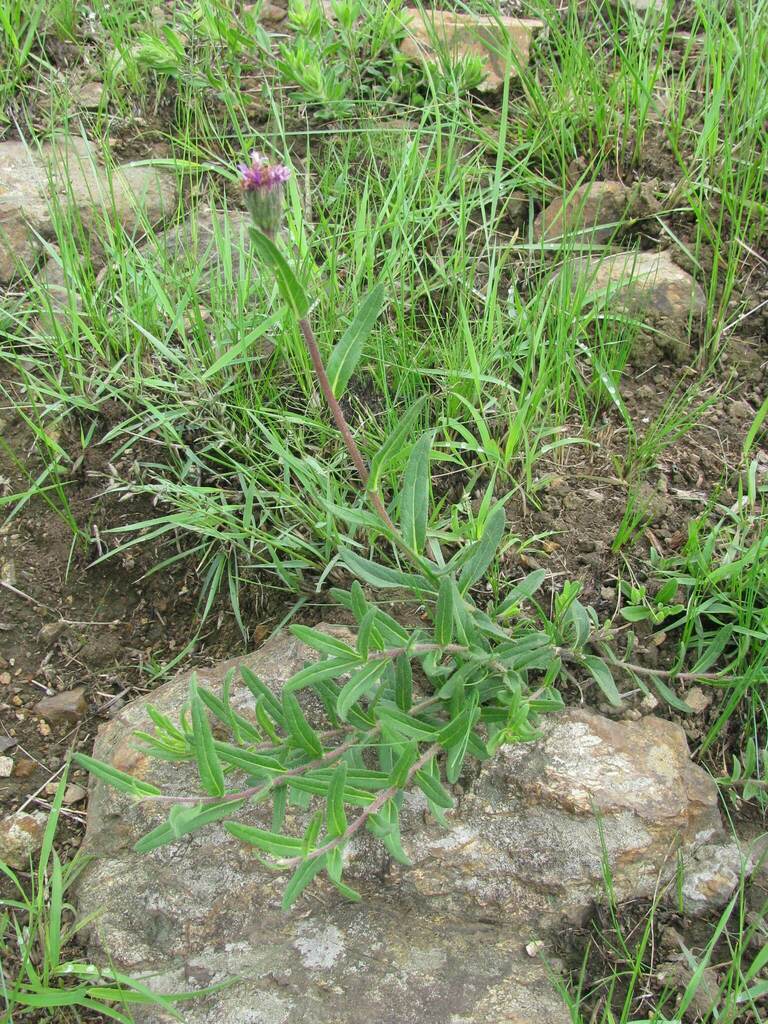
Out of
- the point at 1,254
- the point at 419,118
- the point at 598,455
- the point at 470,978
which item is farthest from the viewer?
the point at 419,118

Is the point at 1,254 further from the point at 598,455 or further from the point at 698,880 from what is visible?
the point at 698,880

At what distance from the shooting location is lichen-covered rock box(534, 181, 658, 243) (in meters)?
3.07

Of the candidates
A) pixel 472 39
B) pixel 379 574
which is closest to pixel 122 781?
pixel 379 574

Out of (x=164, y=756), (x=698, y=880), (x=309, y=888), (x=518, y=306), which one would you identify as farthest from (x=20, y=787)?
(x=518, y=306)

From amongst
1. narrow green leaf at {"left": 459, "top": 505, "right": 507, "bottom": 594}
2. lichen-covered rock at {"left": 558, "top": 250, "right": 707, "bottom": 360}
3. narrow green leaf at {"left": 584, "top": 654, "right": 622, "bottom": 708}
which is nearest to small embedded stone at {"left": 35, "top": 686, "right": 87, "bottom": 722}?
narrow green leaf at {"left": 459, "top": 505, "right": 507, "bottom": 594}

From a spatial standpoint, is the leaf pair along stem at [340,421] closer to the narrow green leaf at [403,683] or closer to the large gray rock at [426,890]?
the narrow green leaf at [403,683]

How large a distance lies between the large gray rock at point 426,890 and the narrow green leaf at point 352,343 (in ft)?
3.09

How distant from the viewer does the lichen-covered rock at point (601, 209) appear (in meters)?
3.07

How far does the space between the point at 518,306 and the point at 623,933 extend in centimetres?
168

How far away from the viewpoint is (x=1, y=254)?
3.09 metres

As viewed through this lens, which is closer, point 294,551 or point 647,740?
point 647,740

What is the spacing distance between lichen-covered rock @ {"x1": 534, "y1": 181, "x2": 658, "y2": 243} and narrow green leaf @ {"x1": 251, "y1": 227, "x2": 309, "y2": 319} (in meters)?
1.73

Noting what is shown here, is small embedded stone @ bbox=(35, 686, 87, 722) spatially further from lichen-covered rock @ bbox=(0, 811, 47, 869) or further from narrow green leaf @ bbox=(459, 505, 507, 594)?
narrow green leaf @ bbox=(459, 505, 507, 594)

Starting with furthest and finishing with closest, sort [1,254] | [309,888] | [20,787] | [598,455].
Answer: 1. [1,254]
2. [598,455]
3. [20,787]
4. [309,888]
